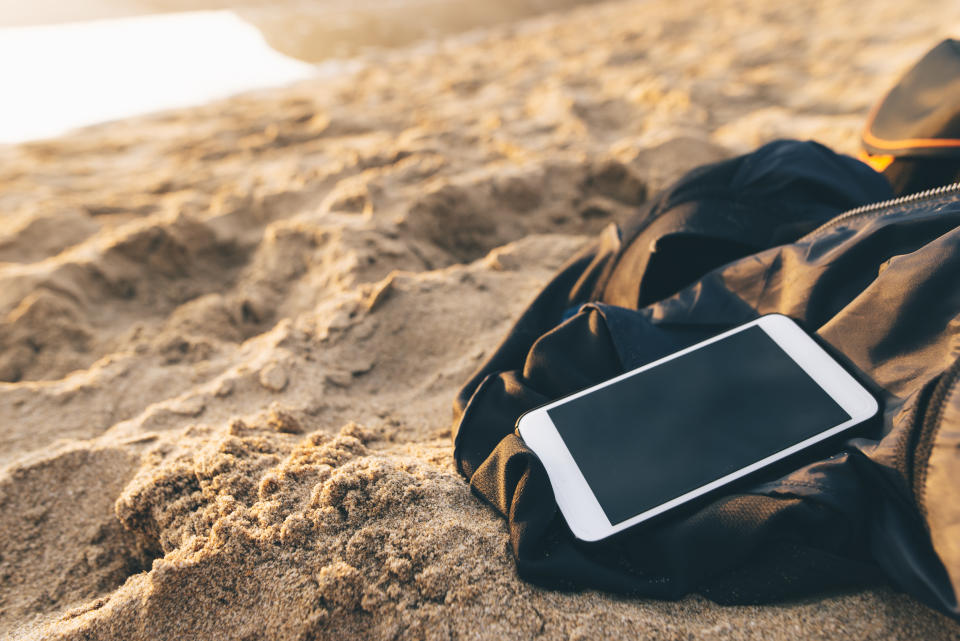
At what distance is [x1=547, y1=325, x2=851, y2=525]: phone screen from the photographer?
→ 894 millimetres

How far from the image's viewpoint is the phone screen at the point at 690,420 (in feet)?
2.93

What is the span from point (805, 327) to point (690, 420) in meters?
0.33

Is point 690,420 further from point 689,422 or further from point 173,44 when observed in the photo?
point 173,44

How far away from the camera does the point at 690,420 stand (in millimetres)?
960

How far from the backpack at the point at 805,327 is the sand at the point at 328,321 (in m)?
0.07

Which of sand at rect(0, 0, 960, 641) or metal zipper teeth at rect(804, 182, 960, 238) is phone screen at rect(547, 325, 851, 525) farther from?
metal zipper teeth at rect(804, 182, 960, 238)

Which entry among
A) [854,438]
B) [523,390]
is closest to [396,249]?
[523,390]

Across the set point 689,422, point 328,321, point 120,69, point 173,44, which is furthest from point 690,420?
point 173,44

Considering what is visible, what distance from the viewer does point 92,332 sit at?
191 cm

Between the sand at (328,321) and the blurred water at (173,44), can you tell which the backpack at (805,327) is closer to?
the sand at (328,321)

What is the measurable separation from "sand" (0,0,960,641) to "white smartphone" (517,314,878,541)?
0.16 metres

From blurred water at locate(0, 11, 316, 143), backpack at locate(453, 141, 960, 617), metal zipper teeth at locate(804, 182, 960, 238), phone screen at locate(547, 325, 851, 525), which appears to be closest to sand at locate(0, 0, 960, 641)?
backpack at locate(453, 141, 960, 617)

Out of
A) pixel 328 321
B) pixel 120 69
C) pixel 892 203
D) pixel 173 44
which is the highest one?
pixel 892 203

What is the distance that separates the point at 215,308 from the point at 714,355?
175 centimetres
